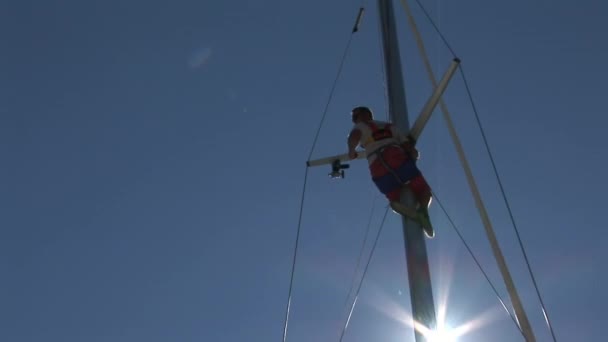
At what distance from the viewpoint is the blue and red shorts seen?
5996 mm

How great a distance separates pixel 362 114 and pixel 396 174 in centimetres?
103

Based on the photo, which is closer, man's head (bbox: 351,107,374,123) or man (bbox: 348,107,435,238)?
man (bbox: 348,107,435,238)

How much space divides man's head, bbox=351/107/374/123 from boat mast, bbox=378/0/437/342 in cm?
46

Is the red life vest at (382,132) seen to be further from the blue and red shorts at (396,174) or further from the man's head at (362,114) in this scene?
the man's head at (362,114)

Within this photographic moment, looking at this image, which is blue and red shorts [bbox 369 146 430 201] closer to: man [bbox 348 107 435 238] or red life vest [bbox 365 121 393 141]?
man [bbox 348 107 435 238]

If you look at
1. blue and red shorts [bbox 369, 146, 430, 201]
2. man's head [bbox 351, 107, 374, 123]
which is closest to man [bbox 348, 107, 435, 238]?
blue and red shorts [bbox 369, 146, 430, 201]

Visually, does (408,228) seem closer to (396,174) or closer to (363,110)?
(396,174)

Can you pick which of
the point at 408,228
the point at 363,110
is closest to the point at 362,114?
the point at 363,110

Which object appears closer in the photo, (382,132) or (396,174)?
(396,174)

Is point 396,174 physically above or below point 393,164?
below

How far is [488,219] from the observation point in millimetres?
5668

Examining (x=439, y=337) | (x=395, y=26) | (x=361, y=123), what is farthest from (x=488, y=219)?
(x=395, y=26)

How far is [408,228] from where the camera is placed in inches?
216

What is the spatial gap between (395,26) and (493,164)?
191 cm
